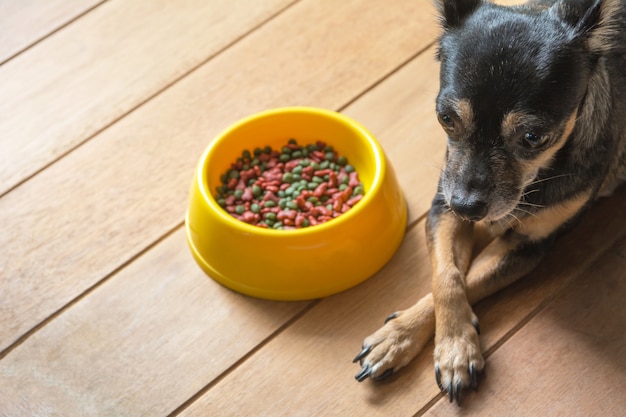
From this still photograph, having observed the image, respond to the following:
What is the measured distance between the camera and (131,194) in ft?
8.47

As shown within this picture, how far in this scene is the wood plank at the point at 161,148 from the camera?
7.92ft

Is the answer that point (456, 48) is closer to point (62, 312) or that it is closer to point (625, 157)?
point (625, 157)

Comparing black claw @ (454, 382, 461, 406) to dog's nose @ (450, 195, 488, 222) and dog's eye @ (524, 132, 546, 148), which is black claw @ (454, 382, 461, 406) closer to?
dog's nose @ (450, 195, 488, 222)

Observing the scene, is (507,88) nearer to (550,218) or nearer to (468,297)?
(550,218)

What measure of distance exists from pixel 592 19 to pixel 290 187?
3.23ft

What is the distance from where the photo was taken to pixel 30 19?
10.3 feet

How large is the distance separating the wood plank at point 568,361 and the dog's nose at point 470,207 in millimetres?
394

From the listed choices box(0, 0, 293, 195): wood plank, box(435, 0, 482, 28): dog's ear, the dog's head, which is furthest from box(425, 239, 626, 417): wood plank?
box(0, 0, 293, 195): wood plank

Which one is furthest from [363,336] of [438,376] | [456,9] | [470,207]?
[456,9]

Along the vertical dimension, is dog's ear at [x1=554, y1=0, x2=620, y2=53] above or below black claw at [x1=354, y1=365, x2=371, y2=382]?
above

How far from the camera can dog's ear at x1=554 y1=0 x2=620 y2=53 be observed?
1.86m

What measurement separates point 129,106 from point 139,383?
1078 millimetres

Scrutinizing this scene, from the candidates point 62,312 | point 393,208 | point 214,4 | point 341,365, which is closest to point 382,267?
point 393,208

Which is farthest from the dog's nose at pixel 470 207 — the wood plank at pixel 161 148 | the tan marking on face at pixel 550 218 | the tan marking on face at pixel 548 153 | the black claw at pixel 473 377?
the wood plank at pixel 161 148
